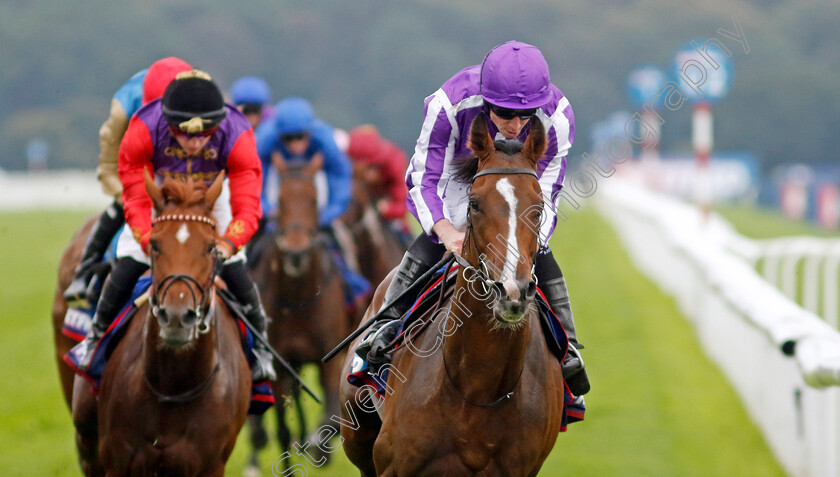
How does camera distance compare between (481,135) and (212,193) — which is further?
(212,193)

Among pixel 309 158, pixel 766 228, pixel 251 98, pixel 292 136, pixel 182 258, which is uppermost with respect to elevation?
pixel 182 258

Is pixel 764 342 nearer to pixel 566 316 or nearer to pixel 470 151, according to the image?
pixel 566 316

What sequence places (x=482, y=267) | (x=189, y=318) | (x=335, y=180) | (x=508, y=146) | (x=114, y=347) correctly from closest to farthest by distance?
(x=482, y=267), (x=508, y=146), (x=189, y=318), (x=114, y=347), (x=335, y=180)

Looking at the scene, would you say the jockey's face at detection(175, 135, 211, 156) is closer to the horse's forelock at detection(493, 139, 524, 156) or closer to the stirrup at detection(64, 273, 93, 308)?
the stirrup at detection(64, 273, 93, 308)

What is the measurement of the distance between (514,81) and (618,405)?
221 inches

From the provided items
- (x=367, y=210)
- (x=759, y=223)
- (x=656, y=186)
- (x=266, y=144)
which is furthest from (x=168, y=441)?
(x=656, y=186)

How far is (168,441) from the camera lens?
5.02 metres

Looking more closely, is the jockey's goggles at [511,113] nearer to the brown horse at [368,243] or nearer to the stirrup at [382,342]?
the stirrup at [382,342]

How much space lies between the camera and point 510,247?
150 inches

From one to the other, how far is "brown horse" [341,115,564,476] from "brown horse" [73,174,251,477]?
90 centimetres

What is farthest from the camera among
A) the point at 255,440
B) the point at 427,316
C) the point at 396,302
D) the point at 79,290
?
the point at 255,440

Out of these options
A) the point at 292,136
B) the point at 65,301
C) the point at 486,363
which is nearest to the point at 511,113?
the point at 486,363

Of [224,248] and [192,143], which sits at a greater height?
[192,143]

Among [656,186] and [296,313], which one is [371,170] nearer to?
[296,313]
